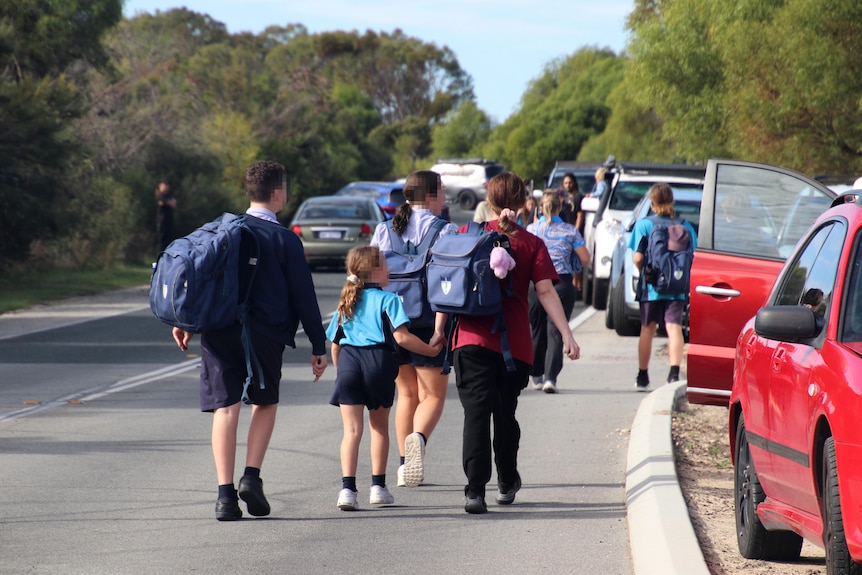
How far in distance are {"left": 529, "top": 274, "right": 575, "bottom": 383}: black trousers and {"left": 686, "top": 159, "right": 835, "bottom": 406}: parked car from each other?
7.02 feet

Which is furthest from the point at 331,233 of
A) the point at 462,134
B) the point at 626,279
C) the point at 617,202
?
the point at 462,134

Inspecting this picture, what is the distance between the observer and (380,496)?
7.30 metres

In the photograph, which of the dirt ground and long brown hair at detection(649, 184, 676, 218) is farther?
long brown hair at detection(649, 184, 676, 218)

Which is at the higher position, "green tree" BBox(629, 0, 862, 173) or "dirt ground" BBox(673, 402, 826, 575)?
"green tree" BBox(629, 0, 862, 173)

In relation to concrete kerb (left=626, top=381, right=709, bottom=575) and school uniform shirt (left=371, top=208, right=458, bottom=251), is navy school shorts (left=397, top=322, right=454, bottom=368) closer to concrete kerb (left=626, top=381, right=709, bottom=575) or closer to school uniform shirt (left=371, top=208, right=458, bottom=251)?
school uniform shirt (left=371, top=208, right=458, bottom=251)

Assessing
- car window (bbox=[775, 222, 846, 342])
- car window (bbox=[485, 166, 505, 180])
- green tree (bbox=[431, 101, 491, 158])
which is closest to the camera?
car window (bbox=[775, 222, 846, 342])

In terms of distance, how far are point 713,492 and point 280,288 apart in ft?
9.10

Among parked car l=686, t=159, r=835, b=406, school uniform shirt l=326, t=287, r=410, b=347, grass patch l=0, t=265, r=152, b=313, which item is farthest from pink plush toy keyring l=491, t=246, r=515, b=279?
grass patch l=0, t=265, r=152, b=313

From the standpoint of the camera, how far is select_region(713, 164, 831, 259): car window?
28.0ft

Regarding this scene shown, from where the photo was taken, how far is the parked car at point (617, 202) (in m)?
18.1

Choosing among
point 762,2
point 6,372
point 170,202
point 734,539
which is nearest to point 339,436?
point 734,539

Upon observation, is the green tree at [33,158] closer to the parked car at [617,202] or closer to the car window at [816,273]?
the parked car at [617,202]

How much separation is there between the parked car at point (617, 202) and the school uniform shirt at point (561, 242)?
20.8ft

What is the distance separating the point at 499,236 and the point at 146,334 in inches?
411
